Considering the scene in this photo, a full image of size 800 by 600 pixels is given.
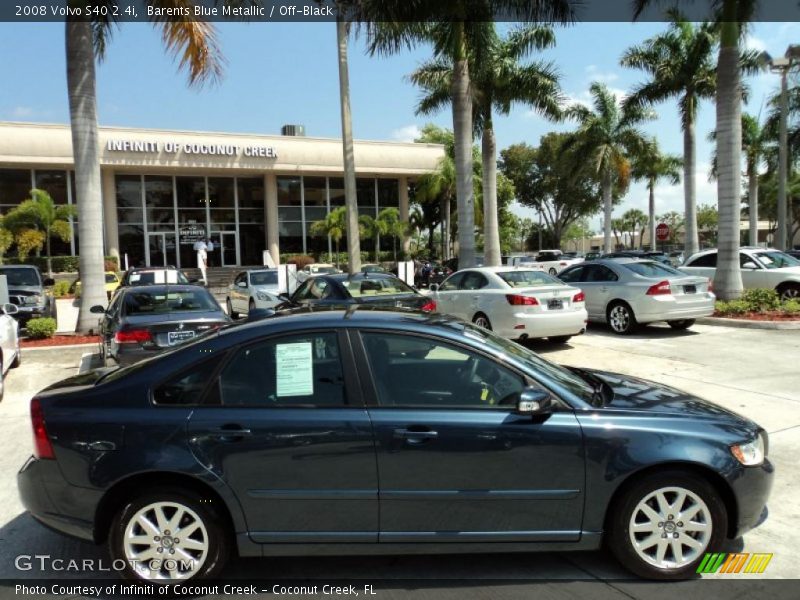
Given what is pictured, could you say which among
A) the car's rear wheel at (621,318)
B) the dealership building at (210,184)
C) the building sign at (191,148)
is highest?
the building sign at (191,148)

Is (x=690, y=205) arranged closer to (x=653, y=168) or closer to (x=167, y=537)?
(x=653, y=168)

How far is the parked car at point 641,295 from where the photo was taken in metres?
11.6

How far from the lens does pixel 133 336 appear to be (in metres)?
7.54

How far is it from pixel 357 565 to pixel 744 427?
2406mm

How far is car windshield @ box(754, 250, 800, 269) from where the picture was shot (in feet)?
51.5

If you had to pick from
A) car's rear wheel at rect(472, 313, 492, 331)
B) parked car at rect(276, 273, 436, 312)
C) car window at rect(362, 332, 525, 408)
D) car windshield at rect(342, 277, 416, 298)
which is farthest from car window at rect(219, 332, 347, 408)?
car's rear wheel at rect(472, 313, 492, 331)

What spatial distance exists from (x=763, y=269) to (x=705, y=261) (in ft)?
4.45

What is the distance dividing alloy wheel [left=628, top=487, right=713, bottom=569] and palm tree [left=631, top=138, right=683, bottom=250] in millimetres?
33077

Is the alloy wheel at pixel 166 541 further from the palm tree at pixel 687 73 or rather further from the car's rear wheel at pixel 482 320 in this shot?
the palm tree at pixel 687 73

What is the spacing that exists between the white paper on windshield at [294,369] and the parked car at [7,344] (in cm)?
645

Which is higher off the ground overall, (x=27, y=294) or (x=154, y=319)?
(x=27, y=294)

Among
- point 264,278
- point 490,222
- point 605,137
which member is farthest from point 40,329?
point 605,137

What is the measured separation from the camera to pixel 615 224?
100 meters

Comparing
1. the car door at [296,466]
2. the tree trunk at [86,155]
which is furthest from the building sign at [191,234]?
the car door at [296,466]
